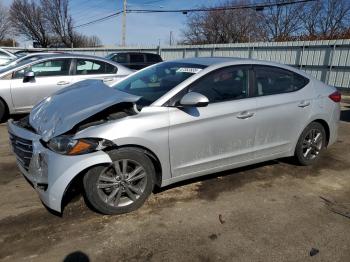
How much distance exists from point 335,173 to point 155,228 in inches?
121

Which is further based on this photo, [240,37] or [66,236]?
[240,37]

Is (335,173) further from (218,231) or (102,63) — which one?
(102,63)

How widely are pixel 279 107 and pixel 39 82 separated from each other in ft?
17.3

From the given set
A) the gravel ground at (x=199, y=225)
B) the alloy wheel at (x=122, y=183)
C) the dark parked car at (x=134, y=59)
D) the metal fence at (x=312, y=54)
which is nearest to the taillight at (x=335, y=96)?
the gravel ground at (x=199, y=225)

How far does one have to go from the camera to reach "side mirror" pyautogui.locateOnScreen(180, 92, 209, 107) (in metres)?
3.79

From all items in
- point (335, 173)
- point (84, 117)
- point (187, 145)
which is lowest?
point (335, 173)

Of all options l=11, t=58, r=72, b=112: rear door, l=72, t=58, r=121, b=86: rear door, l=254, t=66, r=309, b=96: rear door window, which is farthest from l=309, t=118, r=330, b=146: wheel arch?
l=11, t=58, r=72, b=112: rear door

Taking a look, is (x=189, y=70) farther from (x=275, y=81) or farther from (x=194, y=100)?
(x=275, y=81)

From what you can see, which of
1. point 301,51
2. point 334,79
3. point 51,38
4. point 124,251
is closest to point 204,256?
point 124,251

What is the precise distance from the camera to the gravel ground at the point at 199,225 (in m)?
3.17

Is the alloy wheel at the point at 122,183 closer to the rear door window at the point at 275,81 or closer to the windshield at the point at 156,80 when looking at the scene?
the windshield at the point at 156,80

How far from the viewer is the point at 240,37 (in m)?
46.8

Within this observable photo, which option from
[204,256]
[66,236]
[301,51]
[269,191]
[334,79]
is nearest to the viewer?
[204,256]

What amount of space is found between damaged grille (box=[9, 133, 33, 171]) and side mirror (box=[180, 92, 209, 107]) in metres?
1.60
